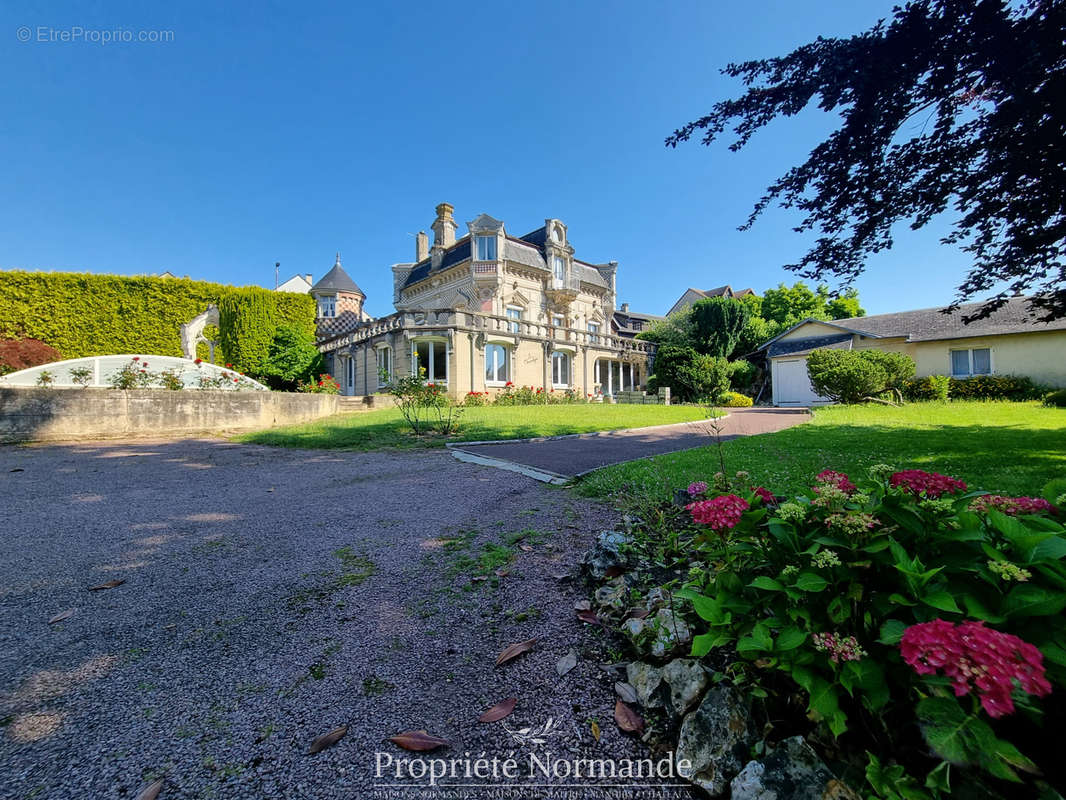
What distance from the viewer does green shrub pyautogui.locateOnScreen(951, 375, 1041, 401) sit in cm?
1806

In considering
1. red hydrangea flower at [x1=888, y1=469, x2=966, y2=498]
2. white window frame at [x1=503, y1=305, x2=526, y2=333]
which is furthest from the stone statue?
red hydrangea flower at [x1=888, y1=469, x2=966, y2=498]

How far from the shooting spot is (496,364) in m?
22.1

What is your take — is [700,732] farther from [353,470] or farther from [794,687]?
[353,470]

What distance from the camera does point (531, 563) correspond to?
2.93 m

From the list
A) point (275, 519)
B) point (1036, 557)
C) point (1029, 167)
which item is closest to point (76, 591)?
point (275, 519)

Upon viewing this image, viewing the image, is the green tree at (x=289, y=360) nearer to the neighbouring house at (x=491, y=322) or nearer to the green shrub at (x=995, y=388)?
the neighbouring house at (x=491, y=322)

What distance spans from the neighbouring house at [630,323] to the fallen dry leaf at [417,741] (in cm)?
3518

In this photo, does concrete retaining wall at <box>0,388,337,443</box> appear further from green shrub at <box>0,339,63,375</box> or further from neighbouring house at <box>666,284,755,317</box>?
neighbouring house at <box>666,284,755,317</box>

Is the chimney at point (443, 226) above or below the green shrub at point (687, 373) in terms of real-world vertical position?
Answer: above

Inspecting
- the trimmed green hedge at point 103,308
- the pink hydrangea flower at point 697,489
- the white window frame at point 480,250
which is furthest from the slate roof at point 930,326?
the trimmed green hedge at point 103,308

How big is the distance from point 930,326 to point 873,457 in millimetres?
23110

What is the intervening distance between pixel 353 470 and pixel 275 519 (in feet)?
7.84

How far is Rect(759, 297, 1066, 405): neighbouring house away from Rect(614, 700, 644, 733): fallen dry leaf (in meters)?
21.8

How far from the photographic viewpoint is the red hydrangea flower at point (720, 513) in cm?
162
